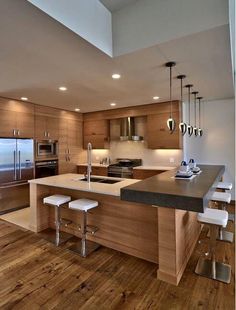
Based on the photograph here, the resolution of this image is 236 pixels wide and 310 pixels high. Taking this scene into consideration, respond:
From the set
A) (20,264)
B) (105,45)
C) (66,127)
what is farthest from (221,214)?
(66,127)

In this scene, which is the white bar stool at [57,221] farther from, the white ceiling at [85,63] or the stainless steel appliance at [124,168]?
the stainless steel appliance at [124,168]

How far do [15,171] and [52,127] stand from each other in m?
1.54

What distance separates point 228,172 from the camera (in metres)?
4.88

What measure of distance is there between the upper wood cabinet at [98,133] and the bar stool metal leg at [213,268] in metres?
4.26

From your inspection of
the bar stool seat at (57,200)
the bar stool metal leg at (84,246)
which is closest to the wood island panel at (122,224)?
the bar stool metal leg at (84,246)

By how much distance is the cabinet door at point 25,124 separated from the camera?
4.67 meters

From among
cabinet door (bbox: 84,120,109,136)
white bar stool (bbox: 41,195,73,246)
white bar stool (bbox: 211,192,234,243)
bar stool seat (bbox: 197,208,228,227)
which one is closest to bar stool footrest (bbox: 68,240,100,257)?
white bar stool (bbox: 41,195,73,246)

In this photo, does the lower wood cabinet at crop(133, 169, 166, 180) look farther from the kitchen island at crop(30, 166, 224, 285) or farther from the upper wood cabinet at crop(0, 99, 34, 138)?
the upper wood cabinet at crop(0, 99, 34, 138)

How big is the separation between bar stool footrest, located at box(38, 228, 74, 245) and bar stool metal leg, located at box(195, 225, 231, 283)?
1.92 metres

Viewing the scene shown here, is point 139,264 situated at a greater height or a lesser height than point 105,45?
lesser

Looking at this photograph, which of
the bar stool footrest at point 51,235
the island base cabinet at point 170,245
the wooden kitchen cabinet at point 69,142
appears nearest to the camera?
the island base cabinet at point 170,245

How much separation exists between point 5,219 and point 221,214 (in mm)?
3912

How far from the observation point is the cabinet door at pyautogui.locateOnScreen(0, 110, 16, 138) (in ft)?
14.2

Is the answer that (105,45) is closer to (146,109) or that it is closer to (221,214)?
(221,214)
